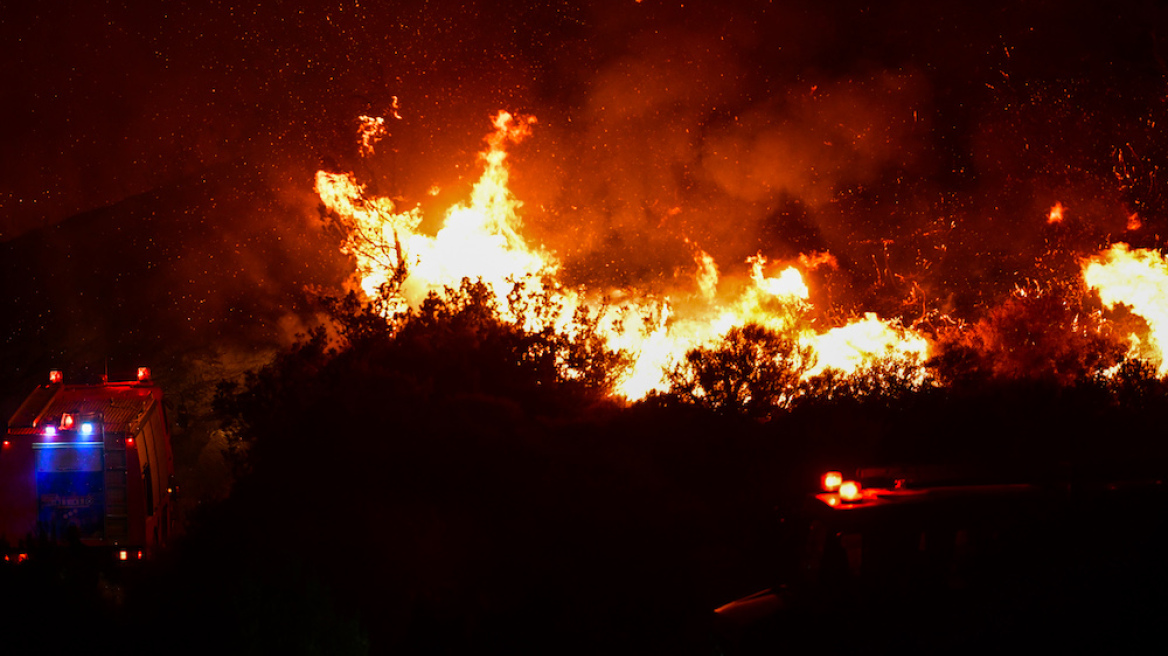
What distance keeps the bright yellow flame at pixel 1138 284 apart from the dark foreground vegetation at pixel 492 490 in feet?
9.83

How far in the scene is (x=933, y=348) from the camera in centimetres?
1580

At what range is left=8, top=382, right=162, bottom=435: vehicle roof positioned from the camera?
11.4m

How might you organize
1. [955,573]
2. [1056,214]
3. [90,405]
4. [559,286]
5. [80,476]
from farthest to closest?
1. [1056,214]
2. [559,286]
3. [90,405]
4. [80,476]
5. [955,573]

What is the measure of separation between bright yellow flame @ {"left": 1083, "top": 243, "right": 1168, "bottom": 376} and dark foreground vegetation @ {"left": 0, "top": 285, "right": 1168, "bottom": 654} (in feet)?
9.83

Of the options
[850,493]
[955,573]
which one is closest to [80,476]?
[850,493]

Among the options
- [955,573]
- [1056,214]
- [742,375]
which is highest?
[1056,214]

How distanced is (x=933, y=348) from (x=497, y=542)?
10.6m

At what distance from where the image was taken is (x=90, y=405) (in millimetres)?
12117

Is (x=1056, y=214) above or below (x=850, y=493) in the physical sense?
above

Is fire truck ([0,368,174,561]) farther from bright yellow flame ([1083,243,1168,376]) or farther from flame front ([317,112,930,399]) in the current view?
bright yellow flame ([1083,243,1168,376])

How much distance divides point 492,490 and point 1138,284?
15.0m

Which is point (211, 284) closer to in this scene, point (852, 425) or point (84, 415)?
point (84, 415)


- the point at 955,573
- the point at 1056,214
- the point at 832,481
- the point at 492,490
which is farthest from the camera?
the point at 1056,214

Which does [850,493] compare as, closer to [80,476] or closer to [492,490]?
[492,490]
